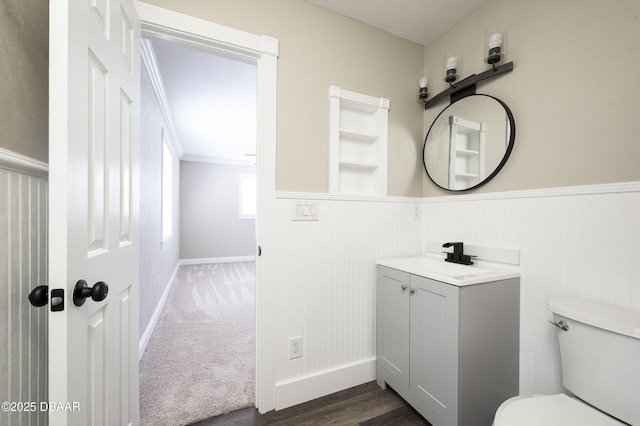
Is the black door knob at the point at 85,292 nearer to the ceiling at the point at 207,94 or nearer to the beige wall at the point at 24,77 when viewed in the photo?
the beige wall at the point at 24,77

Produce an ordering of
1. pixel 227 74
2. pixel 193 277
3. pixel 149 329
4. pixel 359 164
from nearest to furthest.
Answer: pixel 359 164 < pixel 149 329 < pixel 227 74 < pixel 193 277

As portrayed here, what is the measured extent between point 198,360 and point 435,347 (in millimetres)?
1754

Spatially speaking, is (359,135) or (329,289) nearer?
(329,289)

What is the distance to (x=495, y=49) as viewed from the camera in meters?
1.49

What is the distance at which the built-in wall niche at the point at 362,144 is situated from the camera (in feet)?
5.97

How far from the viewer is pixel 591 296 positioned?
118 centimetres

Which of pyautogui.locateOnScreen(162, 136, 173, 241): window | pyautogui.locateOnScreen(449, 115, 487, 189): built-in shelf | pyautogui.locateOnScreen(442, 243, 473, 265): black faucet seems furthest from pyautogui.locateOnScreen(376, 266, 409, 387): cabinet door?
pyautogui.locateOnScreen(162, 136, 173, 241): window

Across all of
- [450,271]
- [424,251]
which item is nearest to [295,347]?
[450,271]

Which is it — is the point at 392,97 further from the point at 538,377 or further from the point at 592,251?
the point at 538,377

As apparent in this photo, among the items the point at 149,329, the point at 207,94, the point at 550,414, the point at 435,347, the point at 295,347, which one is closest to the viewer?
the point at 550,414

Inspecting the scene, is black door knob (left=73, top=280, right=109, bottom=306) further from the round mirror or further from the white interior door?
the round mirror

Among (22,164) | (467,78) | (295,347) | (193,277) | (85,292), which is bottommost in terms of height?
(193,277)

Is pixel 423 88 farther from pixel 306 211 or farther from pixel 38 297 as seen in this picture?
pixel 38 297

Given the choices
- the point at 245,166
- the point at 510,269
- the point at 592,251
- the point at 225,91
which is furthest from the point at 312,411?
the point at 245,166
